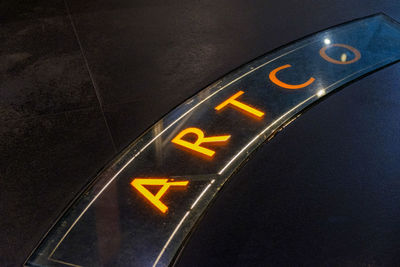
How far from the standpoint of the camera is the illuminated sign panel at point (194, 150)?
2.15 metres

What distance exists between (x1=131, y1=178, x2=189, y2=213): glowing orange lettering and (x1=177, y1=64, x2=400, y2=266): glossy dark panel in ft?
0.84

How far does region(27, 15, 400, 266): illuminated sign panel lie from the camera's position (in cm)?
215

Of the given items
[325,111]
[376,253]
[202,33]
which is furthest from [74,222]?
[202,33]

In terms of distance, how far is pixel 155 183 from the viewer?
245 centimetres

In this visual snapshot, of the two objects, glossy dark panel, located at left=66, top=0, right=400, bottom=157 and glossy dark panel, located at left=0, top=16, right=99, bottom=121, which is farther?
glossy dark panel, located at left=66, top=0, right=400, bottom=157

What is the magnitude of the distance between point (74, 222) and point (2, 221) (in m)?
0.34

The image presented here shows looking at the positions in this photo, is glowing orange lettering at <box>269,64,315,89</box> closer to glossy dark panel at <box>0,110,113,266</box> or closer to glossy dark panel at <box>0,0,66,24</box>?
glossy dark panel at <box>0,110,113,266</box>

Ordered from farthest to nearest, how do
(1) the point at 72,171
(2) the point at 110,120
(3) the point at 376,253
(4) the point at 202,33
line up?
(4) the point at 202,33 < (2) the point at 110,120 < (1) the point at 72,171 < (3) the point at 376,253

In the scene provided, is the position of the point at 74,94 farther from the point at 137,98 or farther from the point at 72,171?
the point at 72,171

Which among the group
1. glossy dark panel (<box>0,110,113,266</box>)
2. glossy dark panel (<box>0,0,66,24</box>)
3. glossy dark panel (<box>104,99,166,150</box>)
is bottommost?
glossy dark panel (<box>0,110,113,266</box>)

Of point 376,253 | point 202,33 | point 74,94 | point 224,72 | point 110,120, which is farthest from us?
point 202,33

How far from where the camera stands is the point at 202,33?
3525 mm

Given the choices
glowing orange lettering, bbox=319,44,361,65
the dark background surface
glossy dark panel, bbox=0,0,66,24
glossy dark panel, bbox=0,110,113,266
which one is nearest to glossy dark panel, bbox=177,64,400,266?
the dark background surface

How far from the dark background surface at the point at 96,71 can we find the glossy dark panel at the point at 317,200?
0.17 feet
